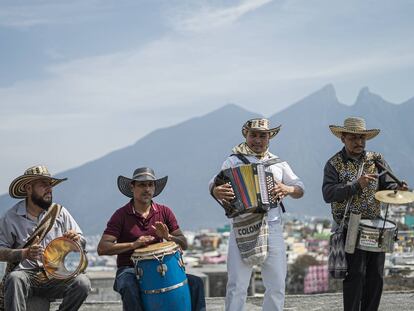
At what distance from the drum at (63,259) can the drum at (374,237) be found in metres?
2.54

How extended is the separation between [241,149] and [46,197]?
73.4 inches

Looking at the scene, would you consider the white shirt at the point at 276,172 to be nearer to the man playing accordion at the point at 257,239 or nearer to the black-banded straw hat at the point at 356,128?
the man playing accordion at the point at 257,239

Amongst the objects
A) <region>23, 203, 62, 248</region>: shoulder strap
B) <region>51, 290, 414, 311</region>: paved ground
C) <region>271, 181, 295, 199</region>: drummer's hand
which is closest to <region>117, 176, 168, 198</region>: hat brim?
<region>23, 203, 62, 248</region>: shoulder strap

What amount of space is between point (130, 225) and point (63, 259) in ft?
2.18

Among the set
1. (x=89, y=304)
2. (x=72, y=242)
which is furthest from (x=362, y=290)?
(x=89, y=304)

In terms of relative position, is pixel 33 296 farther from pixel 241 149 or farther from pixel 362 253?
pixel 362 253

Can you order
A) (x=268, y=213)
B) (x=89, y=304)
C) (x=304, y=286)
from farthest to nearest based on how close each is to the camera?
(x=304, y=286) → (x=89, y=304) → (x=268, y=213)

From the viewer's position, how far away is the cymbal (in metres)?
6.77

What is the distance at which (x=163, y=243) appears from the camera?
258 inches

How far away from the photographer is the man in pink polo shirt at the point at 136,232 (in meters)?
6.55

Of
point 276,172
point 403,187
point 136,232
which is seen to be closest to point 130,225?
point 136,232

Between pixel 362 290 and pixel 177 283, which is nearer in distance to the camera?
pixel 177 283

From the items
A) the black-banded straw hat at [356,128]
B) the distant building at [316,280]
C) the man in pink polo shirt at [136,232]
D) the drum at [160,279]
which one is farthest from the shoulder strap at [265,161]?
the distant building at [316,280]

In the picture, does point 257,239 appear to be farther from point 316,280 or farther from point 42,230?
point 316,280
